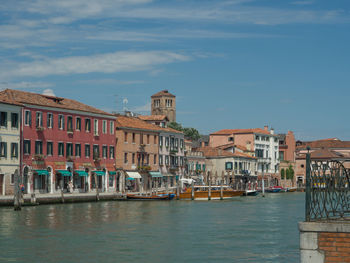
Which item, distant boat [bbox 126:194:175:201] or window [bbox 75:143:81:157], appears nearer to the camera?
distant boat [bbox 126:194:175:201]

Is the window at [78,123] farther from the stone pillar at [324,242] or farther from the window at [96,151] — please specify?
the stone pillar at [324,242]

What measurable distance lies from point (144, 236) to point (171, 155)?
178ft

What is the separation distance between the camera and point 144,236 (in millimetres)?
29984


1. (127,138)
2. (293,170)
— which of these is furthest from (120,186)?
(293,170)

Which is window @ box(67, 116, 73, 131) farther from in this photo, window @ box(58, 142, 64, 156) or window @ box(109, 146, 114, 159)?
window @ box(109, 146, 114, 159)

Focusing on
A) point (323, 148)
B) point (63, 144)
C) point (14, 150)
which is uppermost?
point (323, 148)

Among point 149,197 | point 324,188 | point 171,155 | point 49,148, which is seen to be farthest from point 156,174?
point 324,188

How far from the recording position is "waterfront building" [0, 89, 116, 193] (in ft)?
190

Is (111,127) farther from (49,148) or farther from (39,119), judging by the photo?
(39,119)

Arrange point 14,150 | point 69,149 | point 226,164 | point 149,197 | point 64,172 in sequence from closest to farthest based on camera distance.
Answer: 1. point 14,150
2. point 64,172
3. point 149,197
4. point 69,149
5. point 226,164

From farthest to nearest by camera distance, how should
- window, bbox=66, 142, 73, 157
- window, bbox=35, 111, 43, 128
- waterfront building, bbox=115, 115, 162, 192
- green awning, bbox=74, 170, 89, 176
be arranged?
1. waterfront building, bbox=115, 115, 162, 192
2. green awning, bbox=74, 170, 89, 176
3. window, bbox=66, 142, 73, 157
4. window, bbox=35, 111, 43, 128

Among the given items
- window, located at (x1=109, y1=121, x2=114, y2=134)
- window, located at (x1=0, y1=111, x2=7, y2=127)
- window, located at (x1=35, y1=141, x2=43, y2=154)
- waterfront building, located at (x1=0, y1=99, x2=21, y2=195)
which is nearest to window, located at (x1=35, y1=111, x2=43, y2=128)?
window, located at (x1=35, y1=141, x2=43, y2=154)

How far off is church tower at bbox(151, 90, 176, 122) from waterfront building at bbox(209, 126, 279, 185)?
5415 centimetres

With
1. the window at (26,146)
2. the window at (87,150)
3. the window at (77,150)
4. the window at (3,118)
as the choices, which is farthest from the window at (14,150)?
the window at (87,150)
